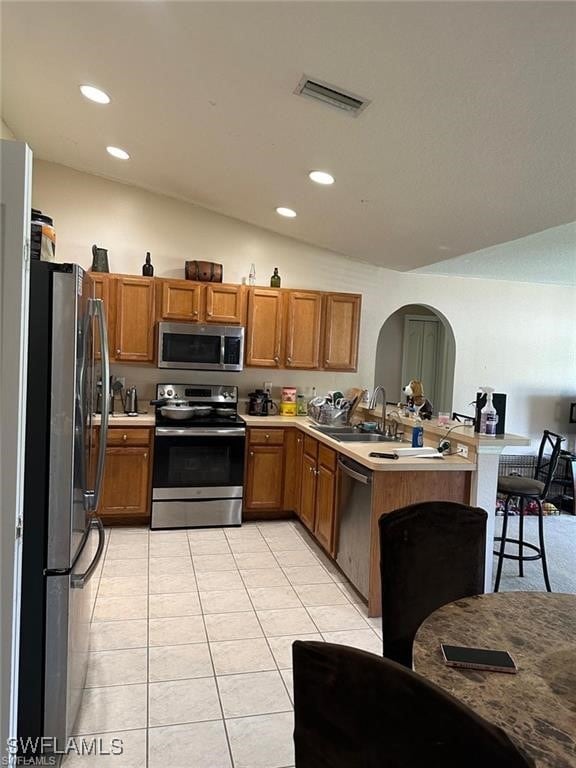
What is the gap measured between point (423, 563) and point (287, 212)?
10.7 feet

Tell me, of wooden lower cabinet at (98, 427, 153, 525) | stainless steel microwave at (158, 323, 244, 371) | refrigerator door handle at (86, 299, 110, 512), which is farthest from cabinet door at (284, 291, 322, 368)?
refrigerator door handle at (86, 299, 110, 512)

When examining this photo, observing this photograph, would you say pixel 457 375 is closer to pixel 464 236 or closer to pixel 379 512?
pixel 464 236

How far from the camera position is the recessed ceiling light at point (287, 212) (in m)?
4.10

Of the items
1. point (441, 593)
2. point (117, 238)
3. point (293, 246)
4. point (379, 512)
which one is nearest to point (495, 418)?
point (379, 512)

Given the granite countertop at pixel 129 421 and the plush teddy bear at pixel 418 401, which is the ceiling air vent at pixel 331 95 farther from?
the granite countertop at pixel 129 421

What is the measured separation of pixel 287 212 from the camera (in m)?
4.17

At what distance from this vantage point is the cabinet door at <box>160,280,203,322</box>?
4402 millimetres

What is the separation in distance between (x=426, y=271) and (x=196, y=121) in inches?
126

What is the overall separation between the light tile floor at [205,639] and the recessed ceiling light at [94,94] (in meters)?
2.98

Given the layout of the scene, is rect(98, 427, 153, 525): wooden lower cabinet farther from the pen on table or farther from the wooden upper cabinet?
the pen on table

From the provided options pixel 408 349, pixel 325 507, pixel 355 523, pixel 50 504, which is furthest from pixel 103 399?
pixel 408 349

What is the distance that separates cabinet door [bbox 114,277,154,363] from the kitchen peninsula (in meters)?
1.16

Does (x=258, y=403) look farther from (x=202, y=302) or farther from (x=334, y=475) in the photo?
(x=334, y=475)

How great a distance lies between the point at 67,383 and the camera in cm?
172
